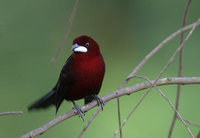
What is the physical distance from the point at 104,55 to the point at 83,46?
236 cm

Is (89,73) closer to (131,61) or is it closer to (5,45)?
(131,61)

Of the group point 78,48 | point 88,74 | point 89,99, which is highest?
point 78,48

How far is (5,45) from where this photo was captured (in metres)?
6.25

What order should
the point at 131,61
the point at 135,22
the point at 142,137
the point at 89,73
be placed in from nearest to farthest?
the point at 89,73 → the point at 142,137 → the point at 131,61 → the point at 135,22

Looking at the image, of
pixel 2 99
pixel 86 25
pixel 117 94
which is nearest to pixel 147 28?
pixel 86 25

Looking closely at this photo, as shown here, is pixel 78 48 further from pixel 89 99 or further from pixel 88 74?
pixel 89 99

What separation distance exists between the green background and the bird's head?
1530 mm

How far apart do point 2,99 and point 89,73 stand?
7.73 feet

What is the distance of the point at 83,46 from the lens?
3.93 metres

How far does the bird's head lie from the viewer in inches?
154

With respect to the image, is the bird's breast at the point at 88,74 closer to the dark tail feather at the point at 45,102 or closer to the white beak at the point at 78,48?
the white beak at the point at 78,48

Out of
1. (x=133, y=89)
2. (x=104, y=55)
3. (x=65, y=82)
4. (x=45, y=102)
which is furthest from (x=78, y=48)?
(x=104, y=55)

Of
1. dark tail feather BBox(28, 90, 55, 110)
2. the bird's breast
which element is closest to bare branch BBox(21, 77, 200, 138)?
the bird's breast

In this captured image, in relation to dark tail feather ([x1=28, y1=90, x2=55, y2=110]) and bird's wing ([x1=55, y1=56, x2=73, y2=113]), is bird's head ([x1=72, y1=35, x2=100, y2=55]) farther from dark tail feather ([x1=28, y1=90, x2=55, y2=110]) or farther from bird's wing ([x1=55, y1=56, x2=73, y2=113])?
dark tail feather ([x1=28, y1=90, x2=55, y2=110])
